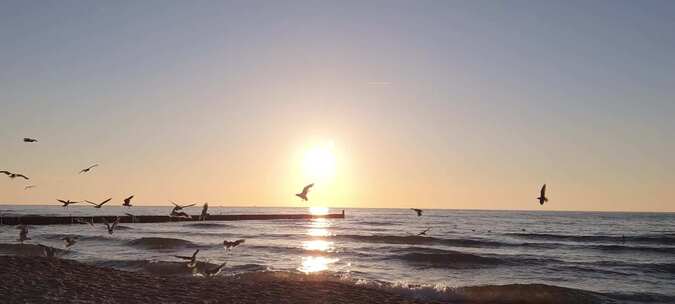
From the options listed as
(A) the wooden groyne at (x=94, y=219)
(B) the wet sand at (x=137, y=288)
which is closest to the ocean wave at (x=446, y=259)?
(A) the wooden groyne at (x=94, y=219)

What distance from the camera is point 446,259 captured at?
4012cm

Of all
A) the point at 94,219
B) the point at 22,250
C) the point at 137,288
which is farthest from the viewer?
the point at 94,219

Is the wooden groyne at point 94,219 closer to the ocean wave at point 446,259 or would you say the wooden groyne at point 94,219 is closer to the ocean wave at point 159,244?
the ocean wave at point 159,244

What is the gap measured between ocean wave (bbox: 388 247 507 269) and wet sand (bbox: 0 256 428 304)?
57.8 feet

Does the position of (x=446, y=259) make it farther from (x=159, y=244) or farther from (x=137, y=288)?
(x=137, y=288)

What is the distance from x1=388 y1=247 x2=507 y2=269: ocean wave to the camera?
122 ft

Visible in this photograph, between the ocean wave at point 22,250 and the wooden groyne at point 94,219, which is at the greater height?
the wooden groyne at point 94,219

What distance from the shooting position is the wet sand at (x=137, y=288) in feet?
49.5

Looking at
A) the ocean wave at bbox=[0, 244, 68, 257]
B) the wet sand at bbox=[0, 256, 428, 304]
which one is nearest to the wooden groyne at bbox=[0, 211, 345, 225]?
the ocean wave at bbox=[0, 244, 68, 257]

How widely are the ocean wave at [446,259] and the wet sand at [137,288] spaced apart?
17622mm

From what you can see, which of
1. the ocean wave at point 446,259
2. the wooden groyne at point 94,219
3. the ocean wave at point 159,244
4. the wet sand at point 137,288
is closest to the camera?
the wet sand at point 137,288

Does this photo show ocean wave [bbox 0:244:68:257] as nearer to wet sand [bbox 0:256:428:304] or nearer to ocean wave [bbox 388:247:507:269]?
wet sand [bbox 0:256:428:304]

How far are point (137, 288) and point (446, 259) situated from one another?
27.3m

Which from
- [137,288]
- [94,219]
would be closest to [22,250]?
[137,288]
